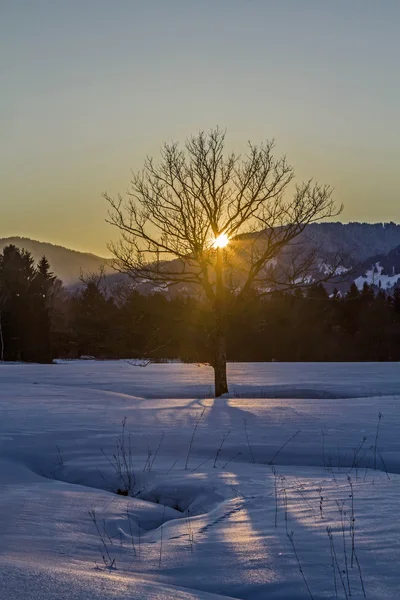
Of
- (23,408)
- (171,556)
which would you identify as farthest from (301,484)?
(23,408)

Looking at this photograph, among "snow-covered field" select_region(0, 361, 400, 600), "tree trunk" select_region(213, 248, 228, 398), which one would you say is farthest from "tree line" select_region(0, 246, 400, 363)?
"snow-covered field" select_region(0, 361, 400, 600)

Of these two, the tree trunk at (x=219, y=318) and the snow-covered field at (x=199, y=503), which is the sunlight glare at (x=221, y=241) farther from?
the snow-covered field at (x=199, y=503)

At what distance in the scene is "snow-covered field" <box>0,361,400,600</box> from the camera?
11.7 feet

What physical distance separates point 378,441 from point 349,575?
607 centimetres

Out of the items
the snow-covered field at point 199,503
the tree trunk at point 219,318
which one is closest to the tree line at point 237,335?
the tree trunk at point 219,318

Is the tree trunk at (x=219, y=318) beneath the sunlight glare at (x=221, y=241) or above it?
beneath

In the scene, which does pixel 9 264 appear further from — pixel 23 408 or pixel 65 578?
pixel 65 578

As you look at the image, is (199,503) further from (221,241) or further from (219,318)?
(221,241)

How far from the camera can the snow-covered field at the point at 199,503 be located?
356 cm

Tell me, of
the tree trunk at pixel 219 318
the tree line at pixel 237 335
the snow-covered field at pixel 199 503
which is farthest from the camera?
the tree line at pixel 237 335

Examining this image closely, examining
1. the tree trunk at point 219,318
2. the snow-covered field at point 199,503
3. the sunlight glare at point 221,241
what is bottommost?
the snow-covered field at point 199,503

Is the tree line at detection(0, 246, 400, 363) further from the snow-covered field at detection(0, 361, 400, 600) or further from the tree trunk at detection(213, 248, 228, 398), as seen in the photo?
the snow-covered field at detection(0, 361, 400, 600)

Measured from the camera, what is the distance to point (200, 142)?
19766 millimetres

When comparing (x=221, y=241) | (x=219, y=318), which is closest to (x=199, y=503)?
(x=219, y=318)
